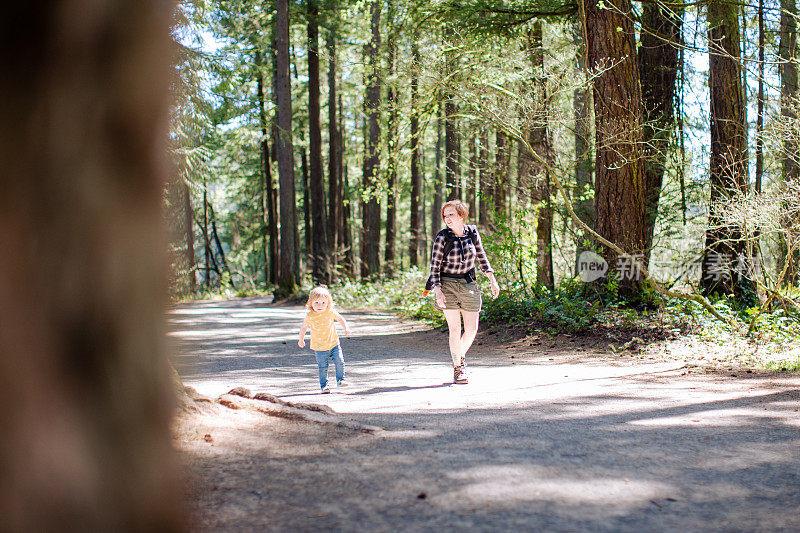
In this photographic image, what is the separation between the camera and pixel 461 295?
7.61 meters

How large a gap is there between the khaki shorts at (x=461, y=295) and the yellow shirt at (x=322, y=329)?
1382 mm

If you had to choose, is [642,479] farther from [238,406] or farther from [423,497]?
[238,406]

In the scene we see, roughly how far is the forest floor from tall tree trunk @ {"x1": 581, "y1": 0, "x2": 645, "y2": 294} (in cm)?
379

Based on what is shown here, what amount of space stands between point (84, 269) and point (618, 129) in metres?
10.6

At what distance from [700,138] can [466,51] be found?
5.74 meters

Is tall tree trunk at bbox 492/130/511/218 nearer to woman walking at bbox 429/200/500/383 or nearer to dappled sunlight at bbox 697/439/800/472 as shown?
woman walking at bbox 429/200/500/383

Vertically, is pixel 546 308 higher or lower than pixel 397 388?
higher

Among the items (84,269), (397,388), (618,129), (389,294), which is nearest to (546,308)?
(618,129)

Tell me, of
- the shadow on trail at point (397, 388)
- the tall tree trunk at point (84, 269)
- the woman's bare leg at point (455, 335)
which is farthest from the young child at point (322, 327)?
the tall tree trunk at point (84, 269)

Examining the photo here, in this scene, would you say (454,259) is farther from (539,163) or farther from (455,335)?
(539,163)

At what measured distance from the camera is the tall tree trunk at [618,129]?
11312 millimetres

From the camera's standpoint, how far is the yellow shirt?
693cm

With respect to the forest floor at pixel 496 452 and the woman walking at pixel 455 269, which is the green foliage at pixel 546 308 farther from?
the woman walking at pixel 455 269

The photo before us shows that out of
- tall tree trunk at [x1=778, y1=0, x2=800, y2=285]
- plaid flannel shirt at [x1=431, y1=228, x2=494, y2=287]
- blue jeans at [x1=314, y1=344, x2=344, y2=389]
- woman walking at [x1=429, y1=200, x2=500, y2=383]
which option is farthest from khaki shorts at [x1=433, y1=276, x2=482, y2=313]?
tall tree trunk at [x1=778, y1=0, x2=800, y2=285]
